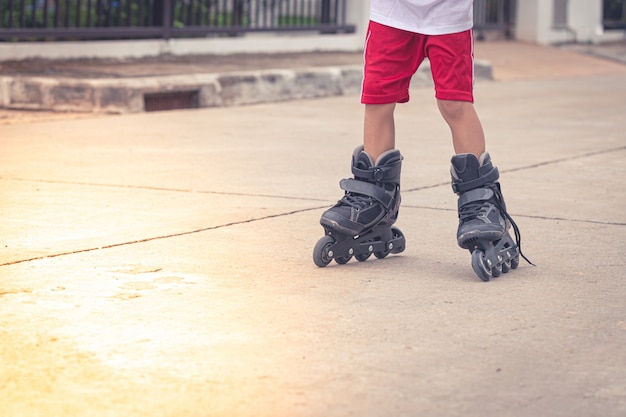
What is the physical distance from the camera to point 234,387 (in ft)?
8.66

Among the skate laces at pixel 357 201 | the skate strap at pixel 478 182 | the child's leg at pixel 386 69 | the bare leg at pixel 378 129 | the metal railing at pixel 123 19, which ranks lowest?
the skate laces at pixel 357 201

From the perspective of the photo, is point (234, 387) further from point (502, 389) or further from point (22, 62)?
point (22, 62)

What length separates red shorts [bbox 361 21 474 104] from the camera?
3.81 metres

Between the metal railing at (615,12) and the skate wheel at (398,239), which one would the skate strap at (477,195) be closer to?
the skate wheel at (398,239)

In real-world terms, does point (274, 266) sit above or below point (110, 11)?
below

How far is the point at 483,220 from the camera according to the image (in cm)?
378

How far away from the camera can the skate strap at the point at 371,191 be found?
394cm

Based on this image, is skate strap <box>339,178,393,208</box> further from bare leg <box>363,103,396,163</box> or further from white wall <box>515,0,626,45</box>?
white wall <box>515,0,626,45</box>

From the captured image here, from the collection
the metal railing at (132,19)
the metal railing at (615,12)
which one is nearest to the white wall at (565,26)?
the metal railing at (615,12)

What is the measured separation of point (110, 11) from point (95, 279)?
326 inches

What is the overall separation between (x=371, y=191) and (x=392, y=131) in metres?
0.22

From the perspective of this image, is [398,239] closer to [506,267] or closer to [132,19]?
[506,267]

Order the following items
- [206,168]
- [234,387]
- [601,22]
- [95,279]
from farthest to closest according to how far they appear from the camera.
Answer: [601,22] → [206,168] → [95,279] → [234,387]

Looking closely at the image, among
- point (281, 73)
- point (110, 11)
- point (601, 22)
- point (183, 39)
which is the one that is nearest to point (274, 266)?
point (281, 73)
